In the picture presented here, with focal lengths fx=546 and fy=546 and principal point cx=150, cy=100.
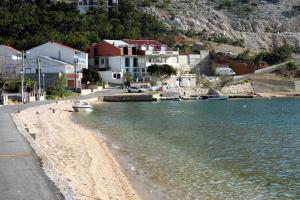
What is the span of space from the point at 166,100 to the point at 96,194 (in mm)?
66098

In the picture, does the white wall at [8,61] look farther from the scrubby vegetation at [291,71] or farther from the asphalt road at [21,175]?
the scrubby vegetation at [291,71]

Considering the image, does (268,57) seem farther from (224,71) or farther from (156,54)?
(156,54)

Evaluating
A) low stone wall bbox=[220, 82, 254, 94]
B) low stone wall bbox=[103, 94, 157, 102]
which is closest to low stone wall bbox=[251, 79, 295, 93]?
low stone wall bbox=[220, 82, 254, 94]

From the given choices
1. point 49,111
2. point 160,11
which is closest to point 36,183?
point 49,111

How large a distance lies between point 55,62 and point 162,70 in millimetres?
21186

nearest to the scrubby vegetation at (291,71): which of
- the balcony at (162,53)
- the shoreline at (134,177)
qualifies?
the balcony at (162,53)

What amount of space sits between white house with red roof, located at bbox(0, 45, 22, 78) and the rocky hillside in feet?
199

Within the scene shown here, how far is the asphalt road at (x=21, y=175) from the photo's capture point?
45.7 feet

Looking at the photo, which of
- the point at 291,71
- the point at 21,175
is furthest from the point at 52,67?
the point at 21,175

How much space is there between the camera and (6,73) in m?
72.8

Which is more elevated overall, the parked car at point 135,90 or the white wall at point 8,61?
the white wall at point 8,61

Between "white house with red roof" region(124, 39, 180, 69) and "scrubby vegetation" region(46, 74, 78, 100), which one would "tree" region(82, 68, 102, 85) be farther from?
"white house with red roof" region(124, 39, 180, 69)

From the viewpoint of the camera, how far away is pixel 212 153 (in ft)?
89.9

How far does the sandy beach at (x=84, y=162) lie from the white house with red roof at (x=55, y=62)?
45443 mm
